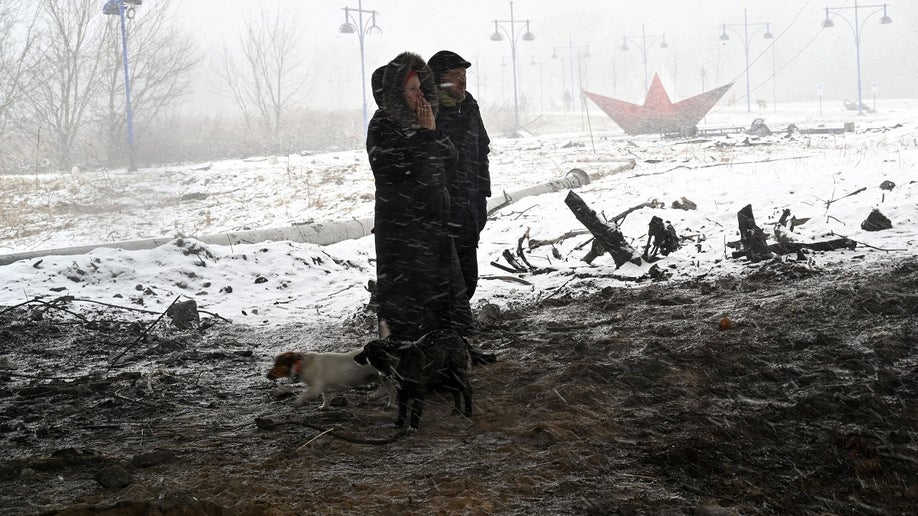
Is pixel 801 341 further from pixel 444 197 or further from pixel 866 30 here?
pixel 866 30

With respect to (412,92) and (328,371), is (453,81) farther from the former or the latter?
(328,371)

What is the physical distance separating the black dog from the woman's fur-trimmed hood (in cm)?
111

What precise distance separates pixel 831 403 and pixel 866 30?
8508 cm

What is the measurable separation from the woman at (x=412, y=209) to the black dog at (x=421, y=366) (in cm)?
13

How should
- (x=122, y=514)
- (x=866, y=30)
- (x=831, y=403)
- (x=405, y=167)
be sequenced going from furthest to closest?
(x=866, y=30) < (x=405, y=167) < (x=831, y=403) < (x=122, y=514)

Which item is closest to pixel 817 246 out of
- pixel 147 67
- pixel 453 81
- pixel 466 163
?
pixel 466 163

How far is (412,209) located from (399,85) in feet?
2.07

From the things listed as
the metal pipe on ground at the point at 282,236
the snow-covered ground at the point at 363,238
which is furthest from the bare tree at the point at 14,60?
the metal pipe on ground at the point at 282,236

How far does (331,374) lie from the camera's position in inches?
170

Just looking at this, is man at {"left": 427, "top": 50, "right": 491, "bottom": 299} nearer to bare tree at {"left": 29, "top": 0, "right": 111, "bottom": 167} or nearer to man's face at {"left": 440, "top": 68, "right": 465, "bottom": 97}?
man's face at {"left": 440, "top": 68, "right": 465, "bottom": 97}

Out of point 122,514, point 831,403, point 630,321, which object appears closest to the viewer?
point 122,514

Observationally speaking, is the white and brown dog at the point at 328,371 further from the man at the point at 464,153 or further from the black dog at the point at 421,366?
the man at the point at 464,153

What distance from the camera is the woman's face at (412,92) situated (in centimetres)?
396

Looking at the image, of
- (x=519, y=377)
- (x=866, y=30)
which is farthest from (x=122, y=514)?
(x=866, y=30)
